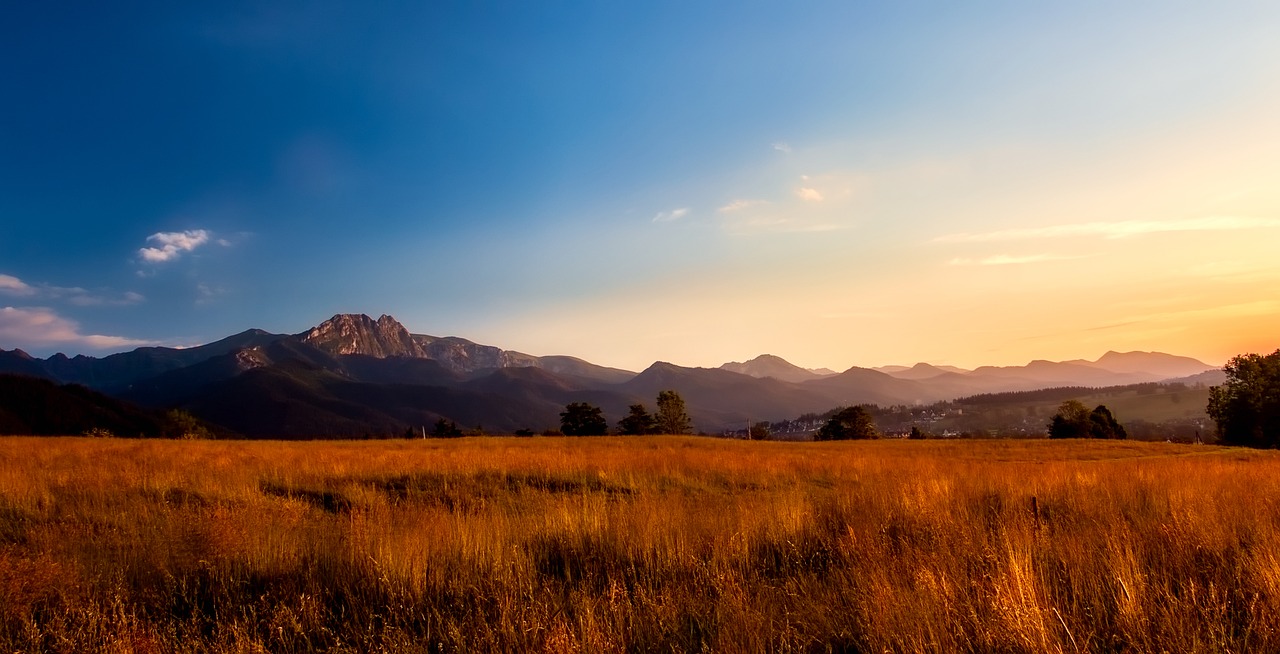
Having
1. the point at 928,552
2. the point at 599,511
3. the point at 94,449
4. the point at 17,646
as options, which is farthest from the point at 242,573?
the point at 94,449

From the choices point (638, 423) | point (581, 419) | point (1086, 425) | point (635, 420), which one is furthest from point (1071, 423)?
point (581, 419)

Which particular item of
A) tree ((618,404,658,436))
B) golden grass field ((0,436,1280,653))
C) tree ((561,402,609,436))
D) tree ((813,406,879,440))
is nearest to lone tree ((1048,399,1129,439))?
tree ((813,406,879,440))

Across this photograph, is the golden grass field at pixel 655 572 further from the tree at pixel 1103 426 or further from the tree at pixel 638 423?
the tree at pixel 638 423

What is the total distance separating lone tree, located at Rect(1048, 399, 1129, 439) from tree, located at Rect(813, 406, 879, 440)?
1717 centimetres

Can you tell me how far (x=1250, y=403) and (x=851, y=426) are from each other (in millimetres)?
33664

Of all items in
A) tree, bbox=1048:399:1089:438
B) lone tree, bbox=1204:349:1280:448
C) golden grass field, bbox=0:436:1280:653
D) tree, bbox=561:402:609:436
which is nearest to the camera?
golden grass field, bbox=0:436:1280:653

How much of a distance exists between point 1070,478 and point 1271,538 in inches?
237

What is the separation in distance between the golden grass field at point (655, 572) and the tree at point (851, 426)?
183 feet

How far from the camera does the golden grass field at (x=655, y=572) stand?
12.0 feet

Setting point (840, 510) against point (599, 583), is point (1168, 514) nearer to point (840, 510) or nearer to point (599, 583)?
point (840, 510)

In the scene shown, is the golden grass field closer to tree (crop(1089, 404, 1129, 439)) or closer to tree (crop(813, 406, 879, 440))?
tree (crop(813, 406, 879, 440))

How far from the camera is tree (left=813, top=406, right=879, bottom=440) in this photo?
63.2 m

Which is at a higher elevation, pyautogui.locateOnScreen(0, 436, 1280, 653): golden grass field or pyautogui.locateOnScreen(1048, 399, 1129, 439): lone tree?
pyautogui.locateOnScreen(0, 436, 1280, 653): golden grass field

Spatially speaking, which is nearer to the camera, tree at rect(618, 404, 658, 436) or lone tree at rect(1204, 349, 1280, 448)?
lone tree at rect(1204, 349, 1280, 448)
